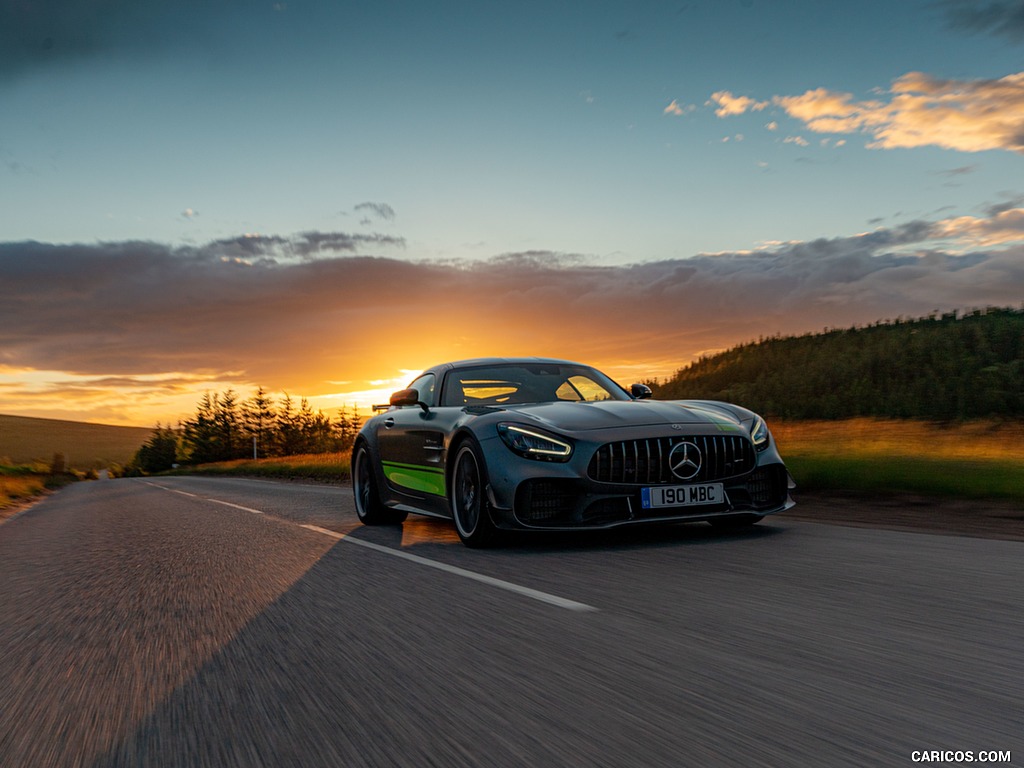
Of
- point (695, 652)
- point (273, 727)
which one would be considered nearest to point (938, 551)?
point (695, 652)

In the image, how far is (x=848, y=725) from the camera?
2.39m

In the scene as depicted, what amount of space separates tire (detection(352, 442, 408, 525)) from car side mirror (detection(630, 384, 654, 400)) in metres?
2.81

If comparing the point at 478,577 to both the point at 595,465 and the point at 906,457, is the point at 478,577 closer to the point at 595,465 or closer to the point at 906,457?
the point at 595,465

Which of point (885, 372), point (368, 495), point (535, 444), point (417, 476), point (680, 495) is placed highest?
point (885, 372)

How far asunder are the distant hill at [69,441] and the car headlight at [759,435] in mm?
143576

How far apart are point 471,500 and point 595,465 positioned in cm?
119

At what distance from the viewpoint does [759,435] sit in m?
6.60

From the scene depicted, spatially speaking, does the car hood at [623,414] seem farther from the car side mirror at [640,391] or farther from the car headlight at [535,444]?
the car side mirror at [640,391]

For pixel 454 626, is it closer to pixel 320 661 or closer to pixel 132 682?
pixel 320 661

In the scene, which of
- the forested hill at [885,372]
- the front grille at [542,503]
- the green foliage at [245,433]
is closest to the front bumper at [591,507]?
the front grille at [542,503]

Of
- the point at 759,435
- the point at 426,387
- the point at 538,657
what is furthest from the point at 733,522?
the point at 538,657

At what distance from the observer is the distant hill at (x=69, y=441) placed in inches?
5591

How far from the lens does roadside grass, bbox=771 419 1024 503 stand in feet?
28.4

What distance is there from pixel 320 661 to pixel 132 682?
66 cm
